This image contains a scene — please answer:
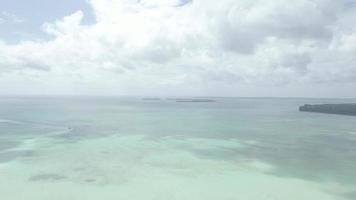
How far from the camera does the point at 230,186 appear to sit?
1338cm

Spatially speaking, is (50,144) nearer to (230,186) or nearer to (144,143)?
(144,143)

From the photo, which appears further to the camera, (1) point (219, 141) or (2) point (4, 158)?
(1) point (219, 141)

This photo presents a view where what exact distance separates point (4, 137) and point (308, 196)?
78.7 ft

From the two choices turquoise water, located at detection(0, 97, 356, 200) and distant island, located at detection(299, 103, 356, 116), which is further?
distant island, located at detection(299, 103, 356, 116)

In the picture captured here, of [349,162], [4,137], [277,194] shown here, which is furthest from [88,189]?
[4,137]

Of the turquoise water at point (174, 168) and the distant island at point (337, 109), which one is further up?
the distant island at point (337, 109)

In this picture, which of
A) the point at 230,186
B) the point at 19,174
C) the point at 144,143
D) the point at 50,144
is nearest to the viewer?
the point at 230,186

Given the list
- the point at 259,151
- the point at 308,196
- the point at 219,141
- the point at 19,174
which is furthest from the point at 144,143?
the point at 308,196

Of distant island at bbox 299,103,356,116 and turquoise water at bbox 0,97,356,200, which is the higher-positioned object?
distant island at bbox 299,103,356,116

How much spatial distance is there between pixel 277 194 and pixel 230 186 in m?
2.02

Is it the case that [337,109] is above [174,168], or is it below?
above

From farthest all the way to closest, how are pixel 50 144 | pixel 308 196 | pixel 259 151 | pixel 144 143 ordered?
pixel 144 143
pixel 50 144
pixel 259 151
pixel 308 196

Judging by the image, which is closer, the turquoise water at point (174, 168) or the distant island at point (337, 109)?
the turquoise water at point (174, 168)

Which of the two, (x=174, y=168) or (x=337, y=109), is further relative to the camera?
(x=337, y=109)
